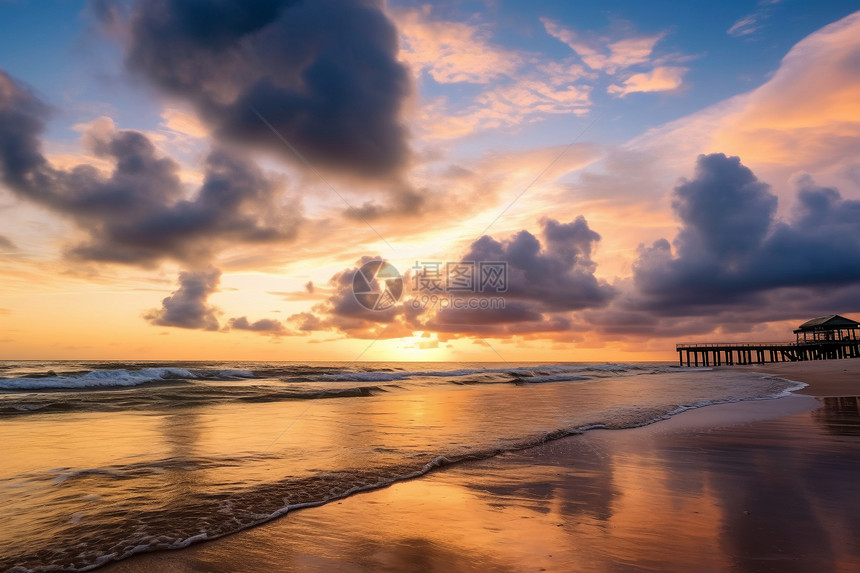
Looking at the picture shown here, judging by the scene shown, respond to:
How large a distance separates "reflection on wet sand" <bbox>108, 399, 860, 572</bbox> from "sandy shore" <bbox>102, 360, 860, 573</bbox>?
0.02 meters

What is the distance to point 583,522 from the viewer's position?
15.5 feet

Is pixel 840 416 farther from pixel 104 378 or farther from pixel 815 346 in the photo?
pixel 815 346

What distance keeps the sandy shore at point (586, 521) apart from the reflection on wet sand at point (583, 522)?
0.05ft

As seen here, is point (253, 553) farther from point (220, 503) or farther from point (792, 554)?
point (792, 554)

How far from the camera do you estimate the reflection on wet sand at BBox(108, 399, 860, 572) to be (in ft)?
12.6

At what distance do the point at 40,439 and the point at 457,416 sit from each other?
991cm

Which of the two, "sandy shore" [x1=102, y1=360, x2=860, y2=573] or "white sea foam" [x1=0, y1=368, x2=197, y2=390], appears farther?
"white sea foam" [x1=0, y1=368, x2=197, y2=390]

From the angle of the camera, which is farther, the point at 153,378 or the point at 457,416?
the point at 153,378

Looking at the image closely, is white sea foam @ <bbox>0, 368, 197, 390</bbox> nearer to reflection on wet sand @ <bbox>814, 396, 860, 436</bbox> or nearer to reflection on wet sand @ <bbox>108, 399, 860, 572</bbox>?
reflection on wet sand @ <bbox>108, 399, 860, 572</bbox>

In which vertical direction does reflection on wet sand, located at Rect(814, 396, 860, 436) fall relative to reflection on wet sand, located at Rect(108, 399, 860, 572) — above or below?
below

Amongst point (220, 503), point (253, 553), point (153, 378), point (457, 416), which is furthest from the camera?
point (153, 378)

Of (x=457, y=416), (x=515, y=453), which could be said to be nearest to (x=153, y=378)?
(x=457, y=416)

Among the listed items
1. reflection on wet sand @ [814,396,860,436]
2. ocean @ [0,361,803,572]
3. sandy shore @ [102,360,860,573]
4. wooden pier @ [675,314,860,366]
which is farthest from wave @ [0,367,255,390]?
wooden pier @ [675,314,860,366]

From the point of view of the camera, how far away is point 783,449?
823 centimetres
